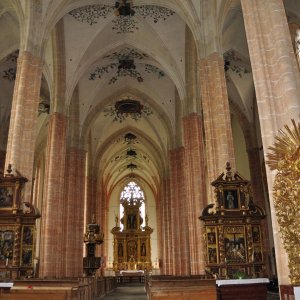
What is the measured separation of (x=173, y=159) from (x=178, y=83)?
5393 millimetres

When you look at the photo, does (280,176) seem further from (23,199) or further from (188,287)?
(23,199)

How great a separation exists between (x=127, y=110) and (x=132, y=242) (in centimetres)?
1550

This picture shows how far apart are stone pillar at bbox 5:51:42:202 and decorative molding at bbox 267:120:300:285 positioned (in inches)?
290

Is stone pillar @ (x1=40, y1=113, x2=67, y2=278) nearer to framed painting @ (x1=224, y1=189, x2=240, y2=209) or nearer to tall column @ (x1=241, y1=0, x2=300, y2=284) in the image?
framed painting @ (x1=224, y1=189, x2=240, y2=209)

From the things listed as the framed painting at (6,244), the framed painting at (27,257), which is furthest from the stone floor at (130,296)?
the framed painting at (6,244)

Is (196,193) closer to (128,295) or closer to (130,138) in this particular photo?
(128,295)

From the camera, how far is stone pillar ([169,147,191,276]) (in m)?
20.1

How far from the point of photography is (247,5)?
26.6ft

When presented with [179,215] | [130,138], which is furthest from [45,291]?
[130,138]

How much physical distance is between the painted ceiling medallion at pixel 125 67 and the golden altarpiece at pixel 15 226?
10828 mm

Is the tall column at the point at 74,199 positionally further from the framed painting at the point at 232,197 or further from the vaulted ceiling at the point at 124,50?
the framed painting at the point at 232,197

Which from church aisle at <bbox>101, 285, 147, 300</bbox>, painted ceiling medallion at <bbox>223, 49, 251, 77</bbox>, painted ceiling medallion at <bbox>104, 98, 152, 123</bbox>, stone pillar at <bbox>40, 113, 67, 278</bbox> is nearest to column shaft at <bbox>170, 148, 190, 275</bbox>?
church aisle at <bbox>101, 285, 147, 300</bbox>

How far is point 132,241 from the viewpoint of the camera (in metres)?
35.9

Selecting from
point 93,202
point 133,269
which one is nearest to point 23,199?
point 93,202
